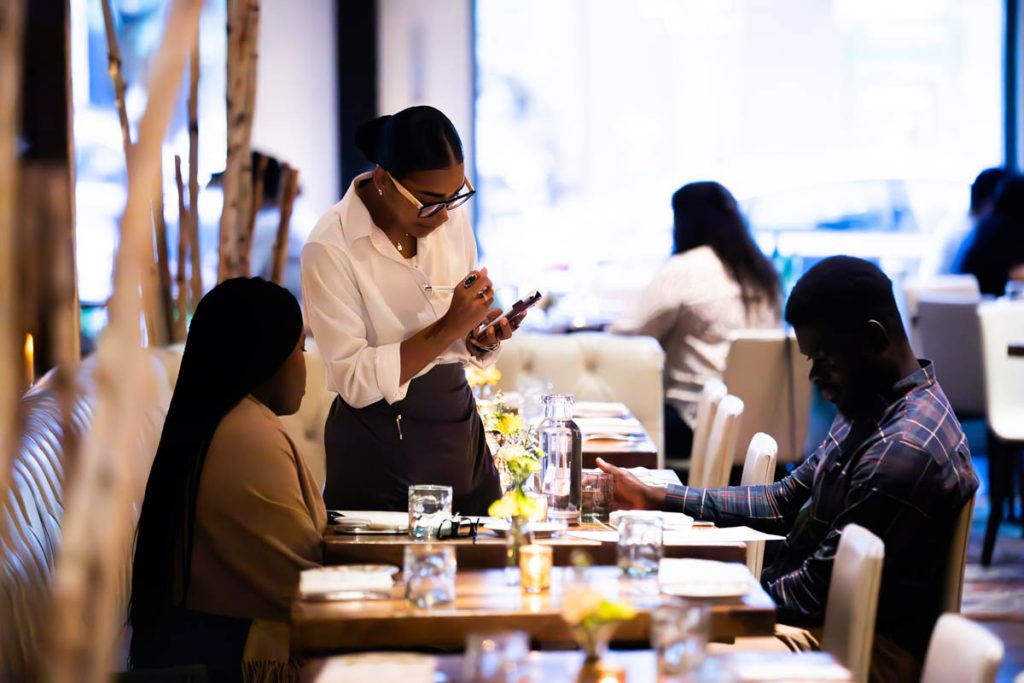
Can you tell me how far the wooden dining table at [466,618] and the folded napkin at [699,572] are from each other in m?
0.04

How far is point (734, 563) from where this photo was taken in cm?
222

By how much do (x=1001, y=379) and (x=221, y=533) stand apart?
12.9 feet

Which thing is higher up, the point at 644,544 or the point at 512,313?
the point at 512,313

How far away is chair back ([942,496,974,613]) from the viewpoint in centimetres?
238

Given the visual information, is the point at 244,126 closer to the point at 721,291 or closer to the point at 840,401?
the point at 721,291

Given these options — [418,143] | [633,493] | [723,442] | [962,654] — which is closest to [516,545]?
[633,493]

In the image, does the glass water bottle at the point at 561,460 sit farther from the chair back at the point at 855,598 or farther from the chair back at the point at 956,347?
the chair back at the point at 956,347

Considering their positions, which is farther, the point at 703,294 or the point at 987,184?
the point at 987,184

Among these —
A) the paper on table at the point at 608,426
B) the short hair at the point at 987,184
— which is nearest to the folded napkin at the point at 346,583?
the paper on table at the point at 608,426

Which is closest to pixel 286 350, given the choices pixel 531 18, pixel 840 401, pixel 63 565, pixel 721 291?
pixel 840 401

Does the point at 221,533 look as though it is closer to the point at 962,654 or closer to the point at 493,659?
the point at 493,659

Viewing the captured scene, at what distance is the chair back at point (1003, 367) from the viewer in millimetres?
5223

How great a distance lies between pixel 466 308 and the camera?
8.36ft

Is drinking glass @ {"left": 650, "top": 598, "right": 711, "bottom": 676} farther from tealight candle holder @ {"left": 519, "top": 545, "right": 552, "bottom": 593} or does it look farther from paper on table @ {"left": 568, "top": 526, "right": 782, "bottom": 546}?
paper on table @ {"left": 568, "top": 526, "right": 782, "bottom": 546}
